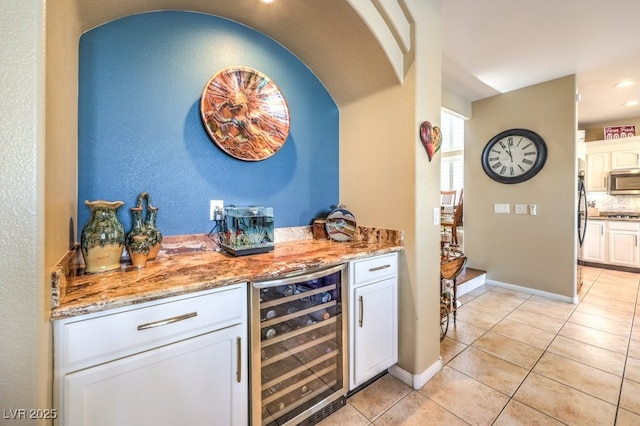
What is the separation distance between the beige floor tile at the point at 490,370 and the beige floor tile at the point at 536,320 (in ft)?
3.01

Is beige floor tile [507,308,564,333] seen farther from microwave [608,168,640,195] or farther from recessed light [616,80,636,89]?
microwave [608,168,640,195]

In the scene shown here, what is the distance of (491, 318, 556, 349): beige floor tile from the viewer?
232 cm

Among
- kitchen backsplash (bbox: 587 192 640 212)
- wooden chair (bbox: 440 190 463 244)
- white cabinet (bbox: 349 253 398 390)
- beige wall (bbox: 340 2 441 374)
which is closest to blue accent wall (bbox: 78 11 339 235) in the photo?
beige wall (bbox: 340 2 441 374)

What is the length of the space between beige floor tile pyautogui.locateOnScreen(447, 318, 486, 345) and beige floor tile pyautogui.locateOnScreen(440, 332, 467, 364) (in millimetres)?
65

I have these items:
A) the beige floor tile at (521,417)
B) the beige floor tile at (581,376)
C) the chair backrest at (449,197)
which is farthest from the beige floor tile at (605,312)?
the chair backrest at (449,197)

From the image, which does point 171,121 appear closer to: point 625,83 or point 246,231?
point 246,231

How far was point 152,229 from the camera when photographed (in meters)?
1.34

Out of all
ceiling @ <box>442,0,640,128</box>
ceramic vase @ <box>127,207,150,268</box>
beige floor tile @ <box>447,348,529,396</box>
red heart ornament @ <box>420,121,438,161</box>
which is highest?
ceiling @ <box>442,0,640,128</box>

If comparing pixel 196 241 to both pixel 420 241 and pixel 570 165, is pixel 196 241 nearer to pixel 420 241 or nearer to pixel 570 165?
pixel 420 241

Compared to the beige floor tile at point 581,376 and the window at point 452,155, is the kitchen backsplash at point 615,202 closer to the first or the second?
the window at point 452,155

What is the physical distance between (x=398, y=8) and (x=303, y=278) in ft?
5.86

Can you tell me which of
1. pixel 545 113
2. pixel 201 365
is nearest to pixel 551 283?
pixel 545 113

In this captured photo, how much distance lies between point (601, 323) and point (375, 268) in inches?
107

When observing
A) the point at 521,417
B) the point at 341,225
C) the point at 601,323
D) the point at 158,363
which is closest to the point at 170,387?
the point at 158,363
